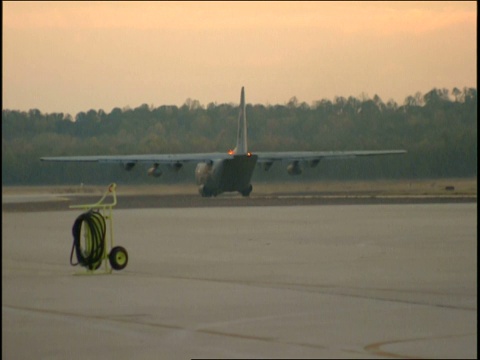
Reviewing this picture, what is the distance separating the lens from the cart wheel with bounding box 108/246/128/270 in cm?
2328

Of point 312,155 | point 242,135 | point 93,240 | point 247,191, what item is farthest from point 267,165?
point 93,240

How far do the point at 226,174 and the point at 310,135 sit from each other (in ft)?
74.7

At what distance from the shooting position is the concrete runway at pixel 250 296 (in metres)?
12.7

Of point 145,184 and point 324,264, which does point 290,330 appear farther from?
point 145,184

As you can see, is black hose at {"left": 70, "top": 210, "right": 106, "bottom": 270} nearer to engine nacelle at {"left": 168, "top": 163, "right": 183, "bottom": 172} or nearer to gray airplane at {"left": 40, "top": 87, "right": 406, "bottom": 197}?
gray airplane at {"left": 40, "top": 87, "right": 406, "bottom": 197}

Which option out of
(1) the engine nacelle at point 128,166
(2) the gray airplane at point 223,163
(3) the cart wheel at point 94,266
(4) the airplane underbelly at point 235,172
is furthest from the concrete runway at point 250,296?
(1) the engine nacelle at point 128,166

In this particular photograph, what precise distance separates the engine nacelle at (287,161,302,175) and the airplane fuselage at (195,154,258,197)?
495 centimetres

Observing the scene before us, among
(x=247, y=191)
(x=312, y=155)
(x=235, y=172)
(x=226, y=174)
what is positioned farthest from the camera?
(x=312, y=155)

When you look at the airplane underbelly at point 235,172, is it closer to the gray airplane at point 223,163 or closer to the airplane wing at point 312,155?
the gray airplane at point 223,163

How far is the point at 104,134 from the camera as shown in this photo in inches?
3622

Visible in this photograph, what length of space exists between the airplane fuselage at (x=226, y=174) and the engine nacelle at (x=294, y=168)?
4.95m

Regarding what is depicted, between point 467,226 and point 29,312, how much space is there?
25809 millimetres

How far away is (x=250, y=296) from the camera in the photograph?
18.3 m

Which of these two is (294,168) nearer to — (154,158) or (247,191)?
(247,191)
